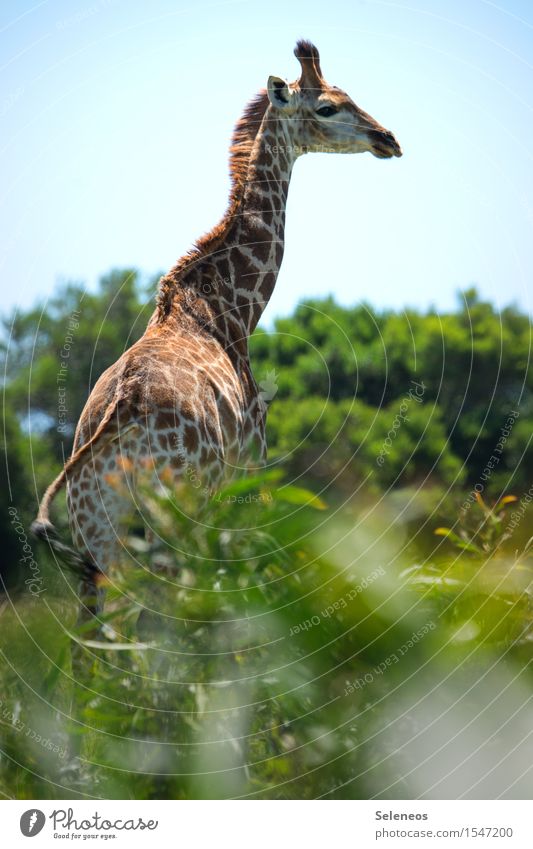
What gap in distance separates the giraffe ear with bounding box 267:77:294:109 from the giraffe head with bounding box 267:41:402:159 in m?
0.05

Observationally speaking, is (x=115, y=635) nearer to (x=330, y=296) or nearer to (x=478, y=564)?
(x=478, y=564)

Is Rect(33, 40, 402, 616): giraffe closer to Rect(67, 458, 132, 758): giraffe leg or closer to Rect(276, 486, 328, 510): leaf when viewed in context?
Rect(67, 458, 132, 758): giraffe leg

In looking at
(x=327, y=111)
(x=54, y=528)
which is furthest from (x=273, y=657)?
(x=327, y=111)

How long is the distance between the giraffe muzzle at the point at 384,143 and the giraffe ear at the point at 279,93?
77cm

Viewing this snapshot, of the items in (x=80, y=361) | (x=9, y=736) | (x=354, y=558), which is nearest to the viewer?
(x=354, y=558)

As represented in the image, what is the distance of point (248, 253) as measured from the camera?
9227 mm

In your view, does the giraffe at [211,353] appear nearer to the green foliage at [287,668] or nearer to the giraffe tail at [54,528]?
the giraffe tail at [54,528]

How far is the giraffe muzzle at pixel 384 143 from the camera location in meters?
9.45

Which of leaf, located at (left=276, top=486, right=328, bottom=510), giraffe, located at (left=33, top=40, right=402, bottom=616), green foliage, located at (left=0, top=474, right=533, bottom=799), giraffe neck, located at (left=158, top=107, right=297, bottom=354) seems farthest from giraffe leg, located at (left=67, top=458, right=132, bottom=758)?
leaf, located at (left=276, top=486, right=328, bottom=510)

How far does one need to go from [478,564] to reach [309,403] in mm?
30690

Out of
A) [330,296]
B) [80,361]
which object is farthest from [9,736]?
[330,296]

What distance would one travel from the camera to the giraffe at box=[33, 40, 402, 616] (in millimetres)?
6559

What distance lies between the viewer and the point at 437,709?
3604 millimetres
